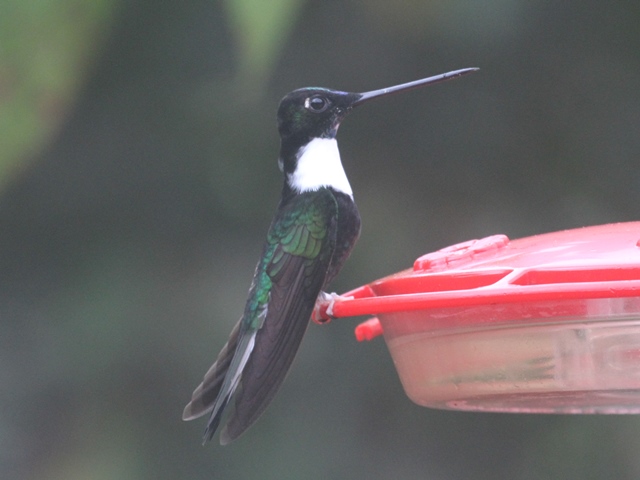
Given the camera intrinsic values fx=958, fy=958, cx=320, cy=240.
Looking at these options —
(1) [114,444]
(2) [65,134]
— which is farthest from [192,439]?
(2) [65,134]

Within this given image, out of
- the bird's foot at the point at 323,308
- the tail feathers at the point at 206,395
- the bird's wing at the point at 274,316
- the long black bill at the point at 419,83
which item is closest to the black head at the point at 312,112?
the long black bill at the point at 419,83

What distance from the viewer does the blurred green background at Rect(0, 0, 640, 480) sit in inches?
128

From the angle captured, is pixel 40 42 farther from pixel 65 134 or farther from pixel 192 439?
pixel 192 439

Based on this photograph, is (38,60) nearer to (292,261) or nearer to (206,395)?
(292,261)

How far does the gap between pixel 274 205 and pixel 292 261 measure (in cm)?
125

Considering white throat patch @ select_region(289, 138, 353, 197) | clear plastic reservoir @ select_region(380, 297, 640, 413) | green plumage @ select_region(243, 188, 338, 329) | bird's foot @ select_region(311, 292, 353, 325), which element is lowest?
clear plastic reservoir @ select_region(380, 297, 640, 413)

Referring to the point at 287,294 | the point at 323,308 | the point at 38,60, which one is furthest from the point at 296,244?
the point at 38,60

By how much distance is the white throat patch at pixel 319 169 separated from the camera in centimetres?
248

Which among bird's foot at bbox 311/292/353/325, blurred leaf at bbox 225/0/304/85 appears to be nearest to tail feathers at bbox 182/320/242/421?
bird's foot at bbox 311/292/353/325

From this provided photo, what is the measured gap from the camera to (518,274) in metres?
1.44

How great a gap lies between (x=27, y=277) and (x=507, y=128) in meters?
1.82

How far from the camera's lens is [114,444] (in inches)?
125

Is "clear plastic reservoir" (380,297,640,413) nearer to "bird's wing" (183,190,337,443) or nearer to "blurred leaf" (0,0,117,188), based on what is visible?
"bird's wing" (183,190,337,443)

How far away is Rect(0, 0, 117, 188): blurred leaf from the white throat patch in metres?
0.72
